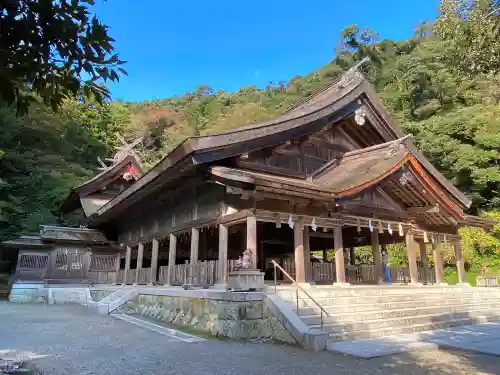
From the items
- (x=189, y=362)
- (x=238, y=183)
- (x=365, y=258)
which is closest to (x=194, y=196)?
(x=238, y=183)

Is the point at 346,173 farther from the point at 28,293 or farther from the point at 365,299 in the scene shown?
the point at 28,293

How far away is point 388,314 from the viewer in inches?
369

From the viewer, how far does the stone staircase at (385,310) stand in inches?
327

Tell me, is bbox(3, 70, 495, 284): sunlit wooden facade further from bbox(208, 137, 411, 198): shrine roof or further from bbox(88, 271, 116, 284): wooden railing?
bbox(88, 271, 116, 284): wooden railing

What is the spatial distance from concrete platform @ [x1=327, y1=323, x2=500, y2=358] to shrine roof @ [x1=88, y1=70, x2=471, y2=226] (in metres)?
5.69

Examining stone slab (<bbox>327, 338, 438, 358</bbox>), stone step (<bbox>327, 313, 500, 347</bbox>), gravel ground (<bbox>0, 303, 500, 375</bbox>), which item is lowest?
gravel ground (<bbox>0, 303, 500, 375</bbox>)

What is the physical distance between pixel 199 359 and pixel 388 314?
5173mm

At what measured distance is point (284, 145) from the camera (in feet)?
44.8

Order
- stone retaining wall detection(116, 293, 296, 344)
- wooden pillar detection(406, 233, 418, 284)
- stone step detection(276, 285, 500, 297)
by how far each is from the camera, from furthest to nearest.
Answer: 1. wooden pillar detection(406, 233, 418, 284)
2. stone step detection(276, 285, 500, 297)
3. stone retaining wall detection(116, 293, 296, 344)

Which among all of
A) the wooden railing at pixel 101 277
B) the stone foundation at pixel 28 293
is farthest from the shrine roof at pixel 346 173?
the stone foundation at pixel 28 293

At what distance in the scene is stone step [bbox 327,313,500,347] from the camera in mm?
7897

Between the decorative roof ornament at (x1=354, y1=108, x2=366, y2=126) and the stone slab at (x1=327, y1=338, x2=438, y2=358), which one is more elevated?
the decorative roof ornament at (x1=354, y1=108, x2=366, y2=126)

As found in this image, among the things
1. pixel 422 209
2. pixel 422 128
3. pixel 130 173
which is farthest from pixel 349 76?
pixel 422 128

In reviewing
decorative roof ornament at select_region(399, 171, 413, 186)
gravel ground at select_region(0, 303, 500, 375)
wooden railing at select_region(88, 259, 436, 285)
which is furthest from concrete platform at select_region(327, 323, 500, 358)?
decorative roof ornament at select_region(399, 171, 413, 186)
